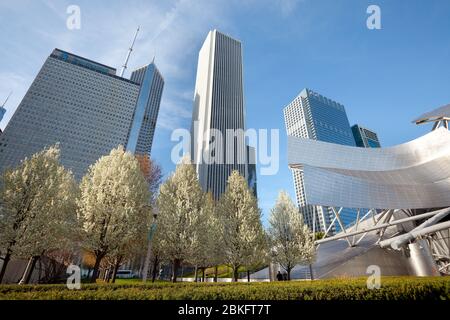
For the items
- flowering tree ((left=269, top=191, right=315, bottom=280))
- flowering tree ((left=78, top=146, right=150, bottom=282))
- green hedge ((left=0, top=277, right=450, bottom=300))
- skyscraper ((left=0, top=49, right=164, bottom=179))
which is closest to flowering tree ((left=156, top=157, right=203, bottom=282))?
flowering tree ((left=78, top=146, right=150, bottom=282))

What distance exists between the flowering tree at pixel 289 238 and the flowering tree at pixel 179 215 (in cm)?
788

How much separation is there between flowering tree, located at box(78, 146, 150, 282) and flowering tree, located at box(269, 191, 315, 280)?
39.2 feet

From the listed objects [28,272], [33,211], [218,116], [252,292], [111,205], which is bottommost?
[252,292]

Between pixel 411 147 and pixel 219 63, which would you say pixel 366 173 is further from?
pixel 219 63

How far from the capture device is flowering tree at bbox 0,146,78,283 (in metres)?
Answer: 12.4

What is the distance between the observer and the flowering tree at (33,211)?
1235cm

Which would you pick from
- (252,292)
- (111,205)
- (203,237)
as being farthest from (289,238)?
(111,205)

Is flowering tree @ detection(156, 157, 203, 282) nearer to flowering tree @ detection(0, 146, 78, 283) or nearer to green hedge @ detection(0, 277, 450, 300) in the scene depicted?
flowering tree @ detection(0, 146, 78, 283)

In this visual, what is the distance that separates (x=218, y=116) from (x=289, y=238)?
132504mm

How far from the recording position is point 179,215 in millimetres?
17141

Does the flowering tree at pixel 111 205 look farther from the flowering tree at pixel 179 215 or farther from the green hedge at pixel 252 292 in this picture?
the green hedge at pixel 252 292

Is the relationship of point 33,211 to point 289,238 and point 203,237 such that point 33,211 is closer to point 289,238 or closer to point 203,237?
point 203,237

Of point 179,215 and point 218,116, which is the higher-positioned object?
point 218,116
